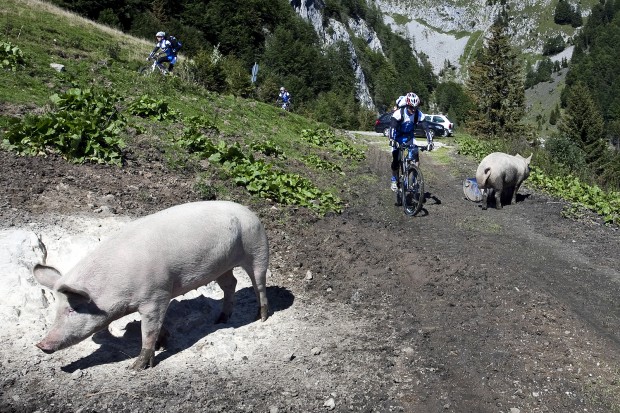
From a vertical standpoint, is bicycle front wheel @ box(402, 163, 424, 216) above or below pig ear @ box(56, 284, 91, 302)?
below

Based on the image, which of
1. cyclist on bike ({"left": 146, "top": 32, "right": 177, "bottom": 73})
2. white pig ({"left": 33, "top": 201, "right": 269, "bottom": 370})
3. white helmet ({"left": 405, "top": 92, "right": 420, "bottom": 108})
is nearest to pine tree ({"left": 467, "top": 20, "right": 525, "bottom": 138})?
cyclist on bike ({"left": 146, "top": 32, "right": 177, "bottom": 73})

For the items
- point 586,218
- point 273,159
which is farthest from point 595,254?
point 273,159

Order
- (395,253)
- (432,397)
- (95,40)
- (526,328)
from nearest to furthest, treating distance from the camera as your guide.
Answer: (432,397)
(526,328)
(395,253)
(95,40)

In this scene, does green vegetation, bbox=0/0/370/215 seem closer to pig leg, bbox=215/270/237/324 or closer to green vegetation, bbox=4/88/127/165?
green vegetation, bbox=4/88/127/165

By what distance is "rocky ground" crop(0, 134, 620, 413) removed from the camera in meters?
5.33

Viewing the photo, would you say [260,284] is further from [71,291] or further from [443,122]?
[443,122]

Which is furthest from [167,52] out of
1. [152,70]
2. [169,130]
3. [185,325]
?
[185,325]

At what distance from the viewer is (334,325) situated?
691 centimetres

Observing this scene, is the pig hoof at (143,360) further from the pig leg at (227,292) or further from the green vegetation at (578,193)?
the green vegetation at (578,193)

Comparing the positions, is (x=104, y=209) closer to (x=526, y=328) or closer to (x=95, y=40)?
(x=526, y=328)

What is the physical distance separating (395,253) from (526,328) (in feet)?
10.2

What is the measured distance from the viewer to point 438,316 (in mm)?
7098

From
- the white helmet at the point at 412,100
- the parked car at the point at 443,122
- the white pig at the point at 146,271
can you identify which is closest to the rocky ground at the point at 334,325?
the white pig at the point at 146,271

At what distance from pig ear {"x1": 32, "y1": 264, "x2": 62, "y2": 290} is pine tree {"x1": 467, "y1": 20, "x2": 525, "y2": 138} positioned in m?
43.2
